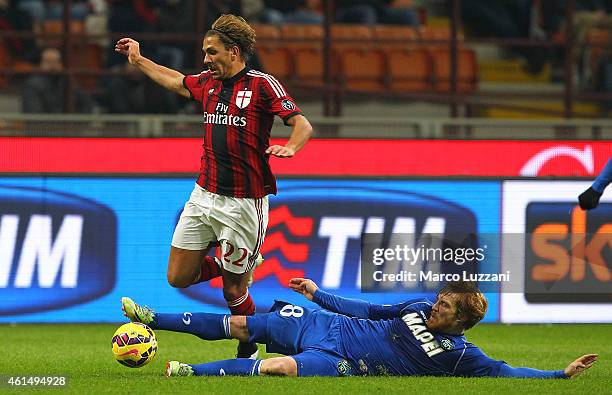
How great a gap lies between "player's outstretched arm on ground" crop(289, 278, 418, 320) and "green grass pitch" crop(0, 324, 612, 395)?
1.32 ft

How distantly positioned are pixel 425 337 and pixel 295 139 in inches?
54.5

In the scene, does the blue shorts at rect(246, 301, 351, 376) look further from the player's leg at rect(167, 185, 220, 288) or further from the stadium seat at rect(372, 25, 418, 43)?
the stadium seat at rect(372, 25, 418, 43)

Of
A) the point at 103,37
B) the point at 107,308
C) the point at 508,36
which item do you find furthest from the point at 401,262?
the point at 508,36

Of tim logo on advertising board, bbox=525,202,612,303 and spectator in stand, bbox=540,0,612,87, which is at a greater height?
spectator in stand, bbox=540,0,612,87

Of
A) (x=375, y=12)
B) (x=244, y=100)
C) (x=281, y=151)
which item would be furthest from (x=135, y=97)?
A: (x=281, y=151)

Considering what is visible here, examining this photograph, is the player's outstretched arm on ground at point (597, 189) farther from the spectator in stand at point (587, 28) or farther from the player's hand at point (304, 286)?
the spectator in stand at point (587, 28)

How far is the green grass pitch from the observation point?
7242mm

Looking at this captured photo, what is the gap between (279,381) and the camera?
741cm

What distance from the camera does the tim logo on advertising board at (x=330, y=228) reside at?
11641 millimetres

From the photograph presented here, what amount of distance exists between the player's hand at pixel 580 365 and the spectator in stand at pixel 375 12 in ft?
32.8

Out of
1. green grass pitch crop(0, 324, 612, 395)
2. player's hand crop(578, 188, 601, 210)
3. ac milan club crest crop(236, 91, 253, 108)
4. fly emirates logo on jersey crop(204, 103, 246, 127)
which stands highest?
ac milan club crest crop(236, 91, 253, 108)

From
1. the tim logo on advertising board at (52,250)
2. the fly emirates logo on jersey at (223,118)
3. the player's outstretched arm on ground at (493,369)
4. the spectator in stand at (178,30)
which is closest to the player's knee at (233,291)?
the fly emirates logo on jersey at (223,118)

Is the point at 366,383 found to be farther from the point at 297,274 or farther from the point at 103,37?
the point at 103,37

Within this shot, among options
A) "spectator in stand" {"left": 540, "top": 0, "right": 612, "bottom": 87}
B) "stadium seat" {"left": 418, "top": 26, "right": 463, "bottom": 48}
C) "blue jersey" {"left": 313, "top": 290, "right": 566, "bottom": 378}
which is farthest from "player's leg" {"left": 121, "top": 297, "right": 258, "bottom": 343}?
"spectator in stand" {"left": 540, "top": 0, "right": 612, "bottom": 87}
